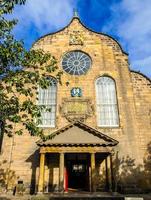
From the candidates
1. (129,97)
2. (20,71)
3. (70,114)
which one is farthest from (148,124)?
(20,71)

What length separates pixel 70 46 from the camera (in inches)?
972

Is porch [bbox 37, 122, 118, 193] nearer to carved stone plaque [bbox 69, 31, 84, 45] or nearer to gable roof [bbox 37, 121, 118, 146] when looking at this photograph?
gable roof [bbox 37, 121, 118, 146]

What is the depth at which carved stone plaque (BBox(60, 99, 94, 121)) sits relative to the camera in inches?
828

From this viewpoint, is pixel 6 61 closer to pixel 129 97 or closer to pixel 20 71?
pixel 20 71

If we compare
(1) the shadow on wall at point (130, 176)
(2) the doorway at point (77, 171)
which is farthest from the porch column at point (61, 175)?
(1) the shadow on wall at point (130, 176)

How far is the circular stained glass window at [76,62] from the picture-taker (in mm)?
23503

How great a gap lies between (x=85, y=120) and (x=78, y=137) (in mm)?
2416

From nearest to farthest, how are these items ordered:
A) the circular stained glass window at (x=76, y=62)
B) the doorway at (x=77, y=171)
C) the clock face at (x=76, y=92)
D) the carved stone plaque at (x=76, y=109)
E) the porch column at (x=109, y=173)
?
the porch column at (x=109, y=173) → the doorway at (x=77, y=171) → the carved stone plaque at (x=76, y=109) → the clock face at (x=76, y=92) → the circular stained glass window at (x=76, y=62)

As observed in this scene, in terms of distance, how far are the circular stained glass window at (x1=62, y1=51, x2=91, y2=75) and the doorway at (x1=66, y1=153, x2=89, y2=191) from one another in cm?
774

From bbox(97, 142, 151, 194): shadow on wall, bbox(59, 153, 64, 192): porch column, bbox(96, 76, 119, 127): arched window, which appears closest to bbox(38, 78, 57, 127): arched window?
bbox(96, 76, 119, 127): arched window

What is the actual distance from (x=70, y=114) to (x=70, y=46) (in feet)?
24.2

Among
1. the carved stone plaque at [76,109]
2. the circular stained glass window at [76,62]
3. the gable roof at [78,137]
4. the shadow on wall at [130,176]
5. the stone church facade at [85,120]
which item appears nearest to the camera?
the gable roof at [78,137]

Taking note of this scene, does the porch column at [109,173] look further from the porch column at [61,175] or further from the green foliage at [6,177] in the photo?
the green foliage at [6,177]

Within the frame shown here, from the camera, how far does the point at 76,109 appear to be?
70.0ft
